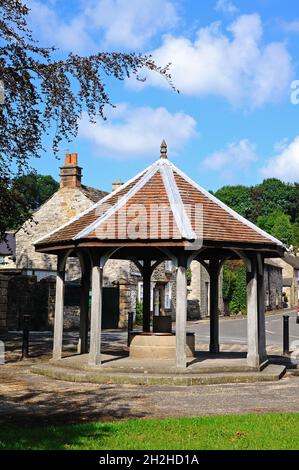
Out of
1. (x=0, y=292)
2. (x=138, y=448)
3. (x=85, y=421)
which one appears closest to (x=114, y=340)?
(x=0, y=292)

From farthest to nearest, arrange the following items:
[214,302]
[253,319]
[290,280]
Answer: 1. [290,280]
2. [214,302]
3. [253,319]

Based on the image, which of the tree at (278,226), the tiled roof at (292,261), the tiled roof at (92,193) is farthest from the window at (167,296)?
the tree at (278,226)

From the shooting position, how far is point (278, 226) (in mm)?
92375

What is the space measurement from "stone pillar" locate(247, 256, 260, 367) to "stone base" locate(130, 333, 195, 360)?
1.79 m

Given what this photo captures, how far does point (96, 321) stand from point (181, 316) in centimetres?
188

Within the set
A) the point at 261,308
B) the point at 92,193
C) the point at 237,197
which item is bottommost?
the point at 261,308

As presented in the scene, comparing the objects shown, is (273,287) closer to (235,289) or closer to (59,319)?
(235,289)

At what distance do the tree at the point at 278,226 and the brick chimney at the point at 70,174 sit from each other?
5770 cm

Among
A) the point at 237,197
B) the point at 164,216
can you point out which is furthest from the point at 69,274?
the point at 237,197

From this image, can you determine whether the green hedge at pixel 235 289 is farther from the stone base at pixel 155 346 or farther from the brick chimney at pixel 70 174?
the stone base at pixel 155 346

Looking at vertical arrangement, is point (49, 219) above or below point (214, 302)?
above

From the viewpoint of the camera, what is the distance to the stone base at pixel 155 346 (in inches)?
546

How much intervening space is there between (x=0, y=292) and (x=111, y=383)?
46.9 ft
